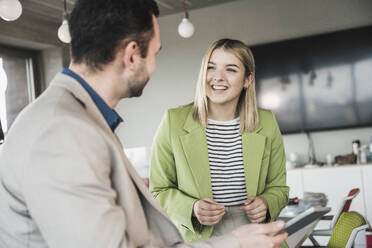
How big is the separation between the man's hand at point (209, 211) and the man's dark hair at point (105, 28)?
2.22ft

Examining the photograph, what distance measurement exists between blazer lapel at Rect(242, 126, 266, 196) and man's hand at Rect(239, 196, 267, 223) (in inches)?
3.0

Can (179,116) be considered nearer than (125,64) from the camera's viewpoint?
No

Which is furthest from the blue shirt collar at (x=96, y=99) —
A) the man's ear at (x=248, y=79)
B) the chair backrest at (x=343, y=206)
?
the chair backrest at (x=343, y=206)

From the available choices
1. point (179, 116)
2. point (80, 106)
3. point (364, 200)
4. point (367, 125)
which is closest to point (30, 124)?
point (80, 106)

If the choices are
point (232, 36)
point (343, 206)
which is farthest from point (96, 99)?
point (232, 36)

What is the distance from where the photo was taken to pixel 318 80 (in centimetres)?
544

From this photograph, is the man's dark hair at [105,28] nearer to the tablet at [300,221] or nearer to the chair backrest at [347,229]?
the tablet at [300,221]

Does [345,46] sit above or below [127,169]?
above

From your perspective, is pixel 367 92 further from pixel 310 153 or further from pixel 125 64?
pixel 125 64

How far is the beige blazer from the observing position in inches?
27.7

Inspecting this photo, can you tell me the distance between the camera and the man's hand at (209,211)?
141cm

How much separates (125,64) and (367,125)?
16.0 ft

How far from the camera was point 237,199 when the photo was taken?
1.59m

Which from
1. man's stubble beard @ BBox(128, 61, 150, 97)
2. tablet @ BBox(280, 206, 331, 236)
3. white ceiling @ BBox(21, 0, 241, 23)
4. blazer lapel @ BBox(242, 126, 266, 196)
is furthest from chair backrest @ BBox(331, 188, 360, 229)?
white ceiling @ BBox(21, 0, 241, 23)
